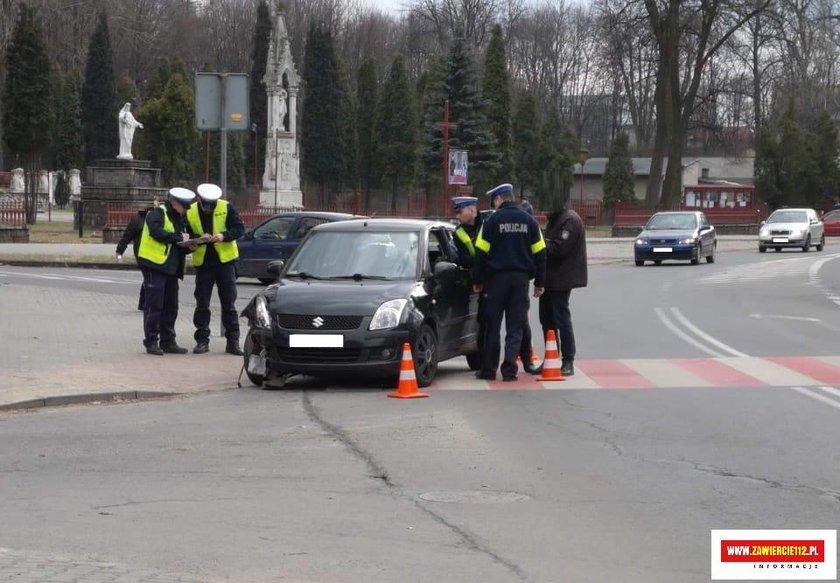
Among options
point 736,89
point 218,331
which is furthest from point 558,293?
point 736,89

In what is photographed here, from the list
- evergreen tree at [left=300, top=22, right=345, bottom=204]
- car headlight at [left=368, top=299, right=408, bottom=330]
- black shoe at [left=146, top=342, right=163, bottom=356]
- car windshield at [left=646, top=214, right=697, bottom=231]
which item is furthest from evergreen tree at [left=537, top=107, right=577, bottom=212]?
car headlight at [left=368, top=299, right=408, bottom=330]

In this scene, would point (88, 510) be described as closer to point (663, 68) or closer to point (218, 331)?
point (218, 331)

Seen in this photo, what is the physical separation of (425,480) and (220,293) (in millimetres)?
7441

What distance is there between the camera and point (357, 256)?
13789 millimetres

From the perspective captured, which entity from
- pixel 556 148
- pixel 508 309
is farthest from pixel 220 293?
pixel 556 148

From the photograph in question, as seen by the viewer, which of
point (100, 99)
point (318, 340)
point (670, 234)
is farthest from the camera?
point (100, 99)

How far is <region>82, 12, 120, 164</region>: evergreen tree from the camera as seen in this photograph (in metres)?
78.7

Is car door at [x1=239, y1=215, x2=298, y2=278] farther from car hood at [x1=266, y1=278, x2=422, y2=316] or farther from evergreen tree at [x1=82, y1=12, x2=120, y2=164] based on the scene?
evergreen tree at [x1=82, y1=12, x2=120, y2=164]

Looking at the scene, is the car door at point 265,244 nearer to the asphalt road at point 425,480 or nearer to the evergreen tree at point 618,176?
the asphalt road at point 425,480

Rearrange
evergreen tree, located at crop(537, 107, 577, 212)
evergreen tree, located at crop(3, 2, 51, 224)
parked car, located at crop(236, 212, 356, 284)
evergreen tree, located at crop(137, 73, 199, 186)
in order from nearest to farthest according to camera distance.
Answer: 1. parked car, located at crop(236, 212, 356, 284)
2. evergreen tree, located at crop(3, 2, 51, 224)
3. evergreen tree, located at crop(137, 73, 199, 186)
4. evergreen tree, located at crop(537, 107, 577, 212)

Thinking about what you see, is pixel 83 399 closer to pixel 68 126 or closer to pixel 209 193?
pixel 209 193

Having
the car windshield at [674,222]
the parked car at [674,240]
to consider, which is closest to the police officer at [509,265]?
the parked car at [674,240]

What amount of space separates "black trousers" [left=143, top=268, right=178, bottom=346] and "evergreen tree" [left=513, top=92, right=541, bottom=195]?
7017 cm

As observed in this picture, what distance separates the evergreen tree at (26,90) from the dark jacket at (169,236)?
44803 mm
